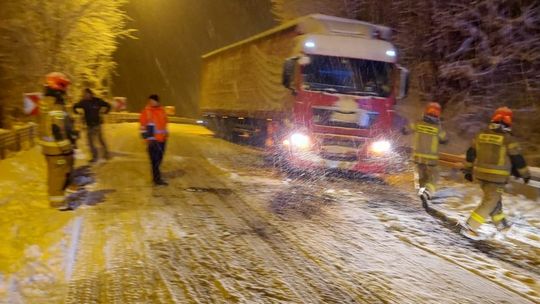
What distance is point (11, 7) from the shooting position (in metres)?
16.8

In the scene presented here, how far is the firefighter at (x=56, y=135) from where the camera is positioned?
7.00 m

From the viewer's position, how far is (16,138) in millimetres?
12359

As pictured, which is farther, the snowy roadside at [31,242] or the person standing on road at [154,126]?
the person standing on road at [154,126]

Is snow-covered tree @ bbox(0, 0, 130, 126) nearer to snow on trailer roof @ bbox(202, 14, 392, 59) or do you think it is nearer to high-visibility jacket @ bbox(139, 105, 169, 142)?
high-visibility jacket @ bbox(139, 105, 169, 142)

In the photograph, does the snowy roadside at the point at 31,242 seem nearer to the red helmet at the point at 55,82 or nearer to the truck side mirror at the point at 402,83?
the red helmet at the point at 55,82

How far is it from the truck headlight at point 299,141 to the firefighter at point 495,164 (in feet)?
15.2

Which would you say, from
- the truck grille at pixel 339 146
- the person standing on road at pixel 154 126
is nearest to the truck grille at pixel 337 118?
the truck grille at pixel 339 146

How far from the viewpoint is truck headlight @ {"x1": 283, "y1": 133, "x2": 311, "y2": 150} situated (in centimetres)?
1123

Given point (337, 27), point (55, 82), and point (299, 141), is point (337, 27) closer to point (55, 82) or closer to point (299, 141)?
point (299, 141)

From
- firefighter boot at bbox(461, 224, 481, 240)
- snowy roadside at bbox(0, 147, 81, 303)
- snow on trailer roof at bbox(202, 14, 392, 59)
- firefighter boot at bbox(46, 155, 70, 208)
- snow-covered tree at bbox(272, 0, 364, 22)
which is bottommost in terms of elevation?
firefighter boot at bbox(461, 224, 481, 240)

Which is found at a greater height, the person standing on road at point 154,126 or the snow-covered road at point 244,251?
the person standing on road at point 154,126

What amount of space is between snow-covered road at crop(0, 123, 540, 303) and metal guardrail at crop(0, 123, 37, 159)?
1.90 meters

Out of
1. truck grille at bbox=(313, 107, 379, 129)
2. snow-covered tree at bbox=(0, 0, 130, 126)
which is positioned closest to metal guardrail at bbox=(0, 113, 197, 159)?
snow-covered tree at bbox=(0, 0, 130, 126)

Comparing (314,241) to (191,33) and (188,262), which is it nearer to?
(188,262)
